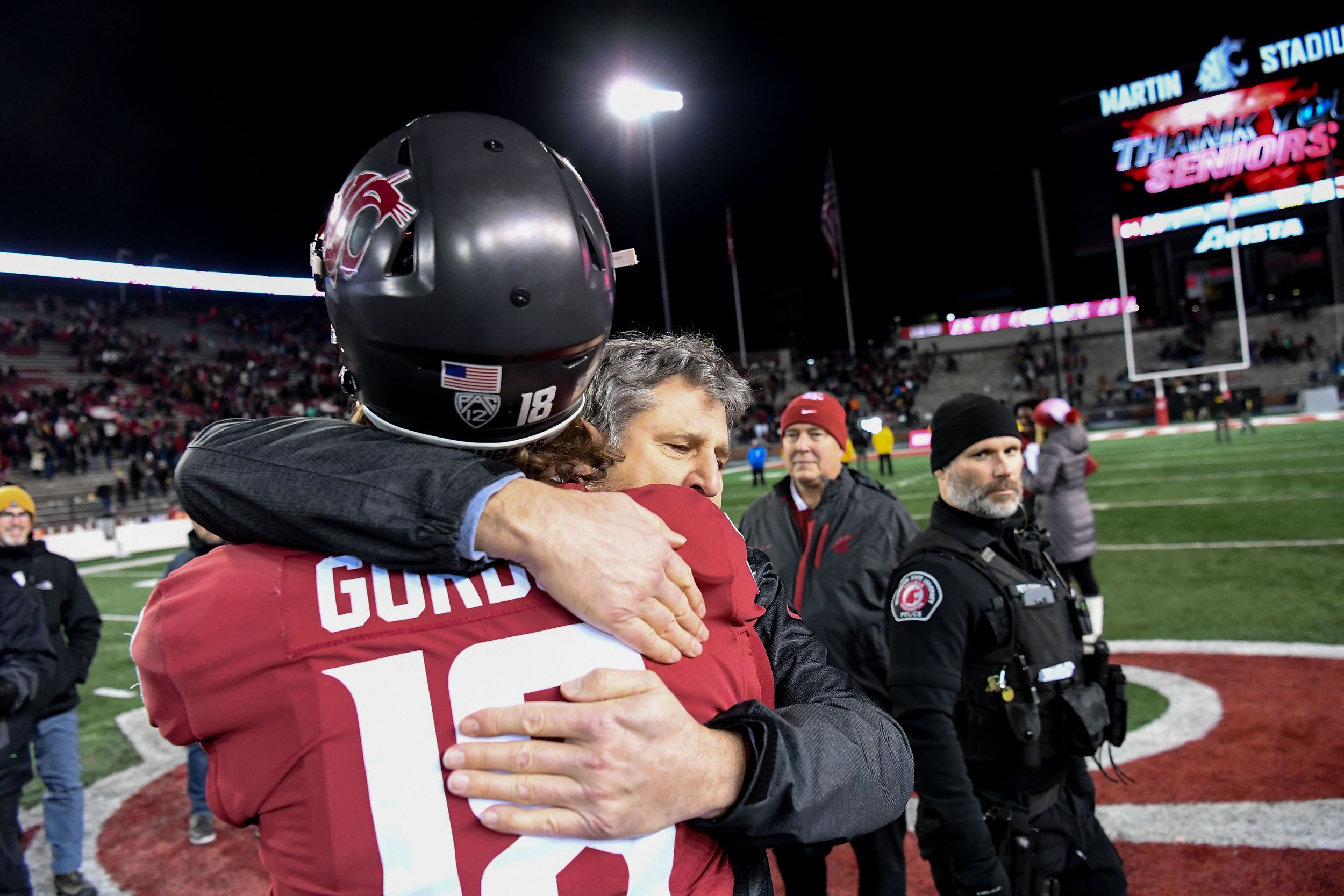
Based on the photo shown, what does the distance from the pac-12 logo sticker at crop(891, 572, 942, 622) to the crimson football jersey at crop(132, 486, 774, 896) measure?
2016mm

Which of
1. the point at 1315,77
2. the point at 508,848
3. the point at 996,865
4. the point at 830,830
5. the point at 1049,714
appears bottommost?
the point at 996,865

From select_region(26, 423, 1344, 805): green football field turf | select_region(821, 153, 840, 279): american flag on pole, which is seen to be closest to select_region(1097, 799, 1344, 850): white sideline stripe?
select_region(26, 423, 1344, 805): green football field turf

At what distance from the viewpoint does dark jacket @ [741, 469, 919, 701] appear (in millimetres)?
3986

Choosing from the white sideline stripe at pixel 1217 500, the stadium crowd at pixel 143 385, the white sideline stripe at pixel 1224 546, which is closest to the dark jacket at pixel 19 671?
the white sideline stripe at pixel 1224 546

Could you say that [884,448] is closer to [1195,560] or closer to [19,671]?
[1195,560]

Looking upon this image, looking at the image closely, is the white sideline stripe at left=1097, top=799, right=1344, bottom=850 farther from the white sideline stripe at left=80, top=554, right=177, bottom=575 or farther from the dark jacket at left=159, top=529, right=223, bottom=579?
the white sideline stripe at left=80, top=554, right=177, bottom=575

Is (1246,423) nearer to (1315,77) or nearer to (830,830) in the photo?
(1315,77)

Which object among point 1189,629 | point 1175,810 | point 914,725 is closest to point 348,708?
point 914,725

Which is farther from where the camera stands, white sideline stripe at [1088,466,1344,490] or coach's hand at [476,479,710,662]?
white sideline stripe at [1088,466,1344,490]

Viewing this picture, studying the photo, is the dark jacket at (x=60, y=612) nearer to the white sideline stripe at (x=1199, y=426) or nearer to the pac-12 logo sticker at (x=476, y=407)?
the pac-12 logo sticker at (x=476, y=407)

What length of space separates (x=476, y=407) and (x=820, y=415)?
3.66 m

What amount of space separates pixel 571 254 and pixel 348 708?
70 cm

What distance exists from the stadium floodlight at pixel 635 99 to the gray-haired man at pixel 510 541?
41.3ft

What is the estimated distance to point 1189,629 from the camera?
729cm
